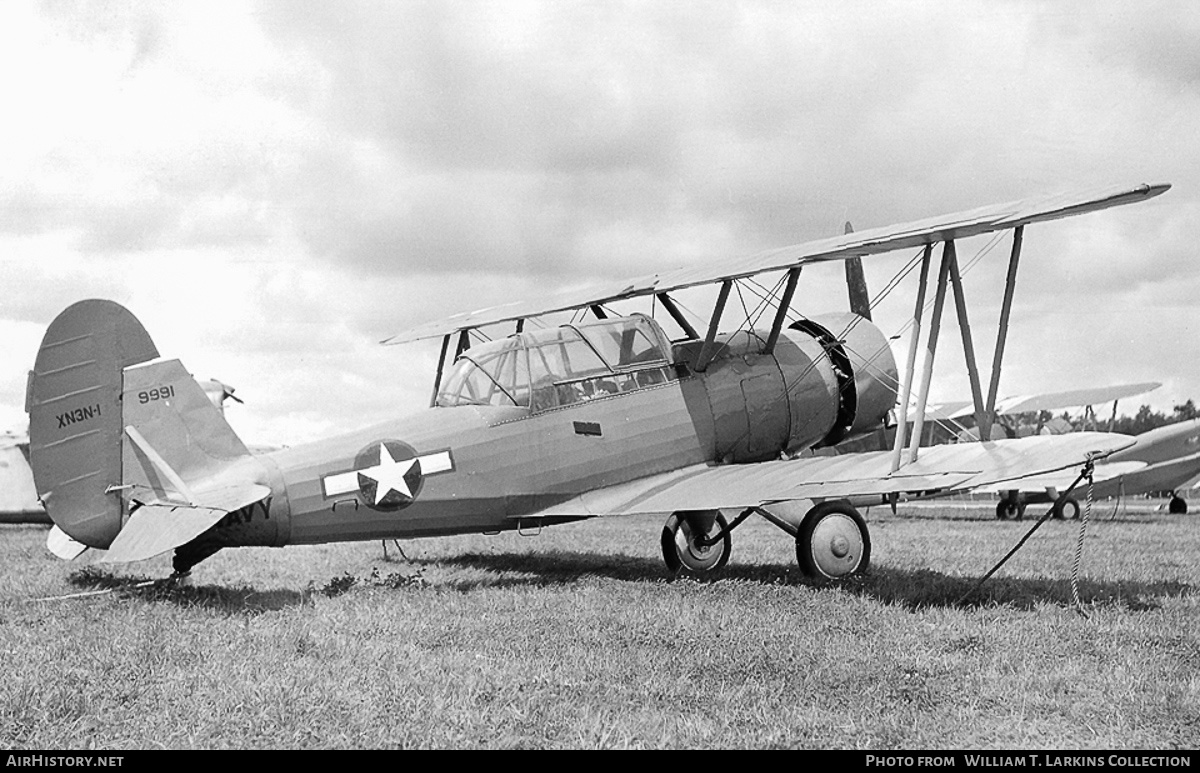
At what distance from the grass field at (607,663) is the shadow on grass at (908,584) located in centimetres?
5

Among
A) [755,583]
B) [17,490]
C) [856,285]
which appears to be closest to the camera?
[755,583]

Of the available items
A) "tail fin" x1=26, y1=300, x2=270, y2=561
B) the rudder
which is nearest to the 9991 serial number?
"tail fin" x1=26, y1=300, x2=270, y2=561

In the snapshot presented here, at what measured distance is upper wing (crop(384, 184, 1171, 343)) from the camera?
23.4ft

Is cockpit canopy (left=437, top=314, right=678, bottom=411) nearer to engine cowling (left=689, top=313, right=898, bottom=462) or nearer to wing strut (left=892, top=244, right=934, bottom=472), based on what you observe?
engine cowling (left=689, top=313, right=898, bottom=462)

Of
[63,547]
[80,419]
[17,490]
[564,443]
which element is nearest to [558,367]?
[564,443]

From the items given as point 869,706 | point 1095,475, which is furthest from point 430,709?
point 1095,475

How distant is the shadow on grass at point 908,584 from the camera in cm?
732

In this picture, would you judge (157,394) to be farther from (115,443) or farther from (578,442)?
(578,442)

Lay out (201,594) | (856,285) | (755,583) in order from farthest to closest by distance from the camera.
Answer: (856,285), (755,583), (201,594)

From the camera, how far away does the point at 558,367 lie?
352 inches

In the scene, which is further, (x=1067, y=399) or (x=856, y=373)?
(x=1067, y=399)

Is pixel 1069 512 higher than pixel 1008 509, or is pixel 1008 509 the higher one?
pixel 1008 509

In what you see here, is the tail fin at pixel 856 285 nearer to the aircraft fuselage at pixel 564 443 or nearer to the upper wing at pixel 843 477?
the aircraft fuselage at pixel 564 443

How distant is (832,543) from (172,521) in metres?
5.03
